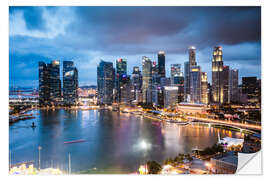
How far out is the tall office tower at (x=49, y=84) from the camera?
10817 millimetres

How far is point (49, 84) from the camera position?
12375mm

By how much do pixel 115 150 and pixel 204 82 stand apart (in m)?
11.7

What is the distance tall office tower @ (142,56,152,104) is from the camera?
1599 cm

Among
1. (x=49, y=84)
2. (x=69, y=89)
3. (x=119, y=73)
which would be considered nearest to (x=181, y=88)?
(x=119, y=73)

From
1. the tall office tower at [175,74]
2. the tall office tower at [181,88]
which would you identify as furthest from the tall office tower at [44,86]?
the tall office tower at [181,88]

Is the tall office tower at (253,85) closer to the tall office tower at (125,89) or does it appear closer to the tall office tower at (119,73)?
the tall office tower at (125,89)

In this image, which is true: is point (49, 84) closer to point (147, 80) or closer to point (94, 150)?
point (147, 80)

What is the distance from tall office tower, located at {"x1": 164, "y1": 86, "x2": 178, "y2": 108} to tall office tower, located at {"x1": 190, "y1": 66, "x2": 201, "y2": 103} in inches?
52.8

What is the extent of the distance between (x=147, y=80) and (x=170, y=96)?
326 cm

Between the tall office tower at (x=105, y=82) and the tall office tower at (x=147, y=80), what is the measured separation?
9.66 ft

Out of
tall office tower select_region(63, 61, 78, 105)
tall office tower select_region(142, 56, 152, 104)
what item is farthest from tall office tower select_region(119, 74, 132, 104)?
tall office tower select_region(63, 61, 78, 105)

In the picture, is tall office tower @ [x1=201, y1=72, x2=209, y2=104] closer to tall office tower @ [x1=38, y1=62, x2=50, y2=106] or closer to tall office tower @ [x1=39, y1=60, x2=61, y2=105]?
tall office tower @ [x1=39, y1=60, x2=61, y2=105]

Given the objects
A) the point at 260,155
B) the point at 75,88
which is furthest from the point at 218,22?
the point at 75,88

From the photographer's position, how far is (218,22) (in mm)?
3021
